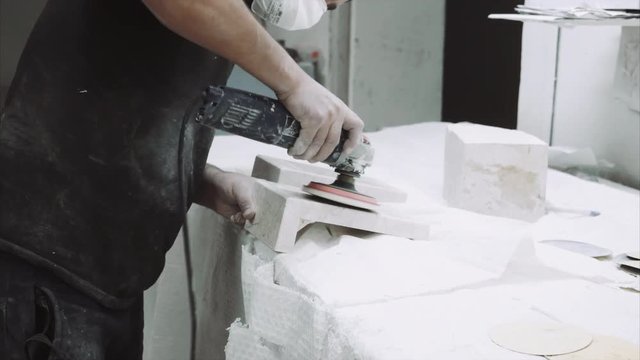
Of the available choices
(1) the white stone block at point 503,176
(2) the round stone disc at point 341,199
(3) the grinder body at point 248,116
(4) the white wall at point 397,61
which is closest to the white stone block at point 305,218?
(2) the round stone disc at point 341,199

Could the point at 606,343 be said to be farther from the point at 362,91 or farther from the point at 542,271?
the point at 362,91

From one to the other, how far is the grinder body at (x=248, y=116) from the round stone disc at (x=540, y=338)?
48 cm

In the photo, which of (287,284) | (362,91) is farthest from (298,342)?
(362,91)

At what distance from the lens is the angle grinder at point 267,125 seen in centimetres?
115

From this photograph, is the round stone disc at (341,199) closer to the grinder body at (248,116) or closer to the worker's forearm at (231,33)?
the grinder body at (248,116)

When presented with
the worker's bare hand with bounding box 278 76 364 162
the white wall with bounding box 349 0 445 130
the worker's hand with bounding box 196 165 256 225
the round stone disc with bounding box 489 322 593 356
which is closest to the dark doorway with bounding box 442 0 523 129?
the white wall with bounding box 349 0 445 130

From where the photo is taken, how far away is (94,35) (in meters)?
1.21

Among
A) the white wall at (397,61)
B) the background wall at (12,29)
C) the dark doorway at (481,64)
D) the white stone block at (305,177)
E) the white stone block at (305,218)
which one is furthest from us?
the white wall at (397,61)

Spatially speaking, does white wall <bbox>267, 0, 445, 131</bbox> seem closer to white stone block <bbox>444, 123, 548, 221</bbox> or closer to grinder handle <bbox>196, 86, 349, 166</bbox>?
white stone block <bbox>444, 123, 548, 221</bbox>

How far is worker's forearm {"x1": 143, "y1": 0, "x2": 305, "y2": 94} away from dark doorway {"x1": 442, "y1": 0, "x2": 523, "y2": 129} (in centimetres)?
204

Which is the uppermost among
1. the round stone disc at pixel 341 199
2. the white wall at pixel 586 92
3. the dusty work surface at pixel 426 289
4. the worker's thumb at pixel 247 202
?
the white wall at pixel 586 92

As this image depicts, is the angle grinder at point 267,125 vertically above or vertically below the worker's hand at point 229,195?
above

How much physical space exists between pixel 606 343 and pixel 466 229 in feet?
1.65

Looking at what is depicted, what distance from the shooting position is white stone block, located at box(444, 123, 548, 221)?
1.71 m
